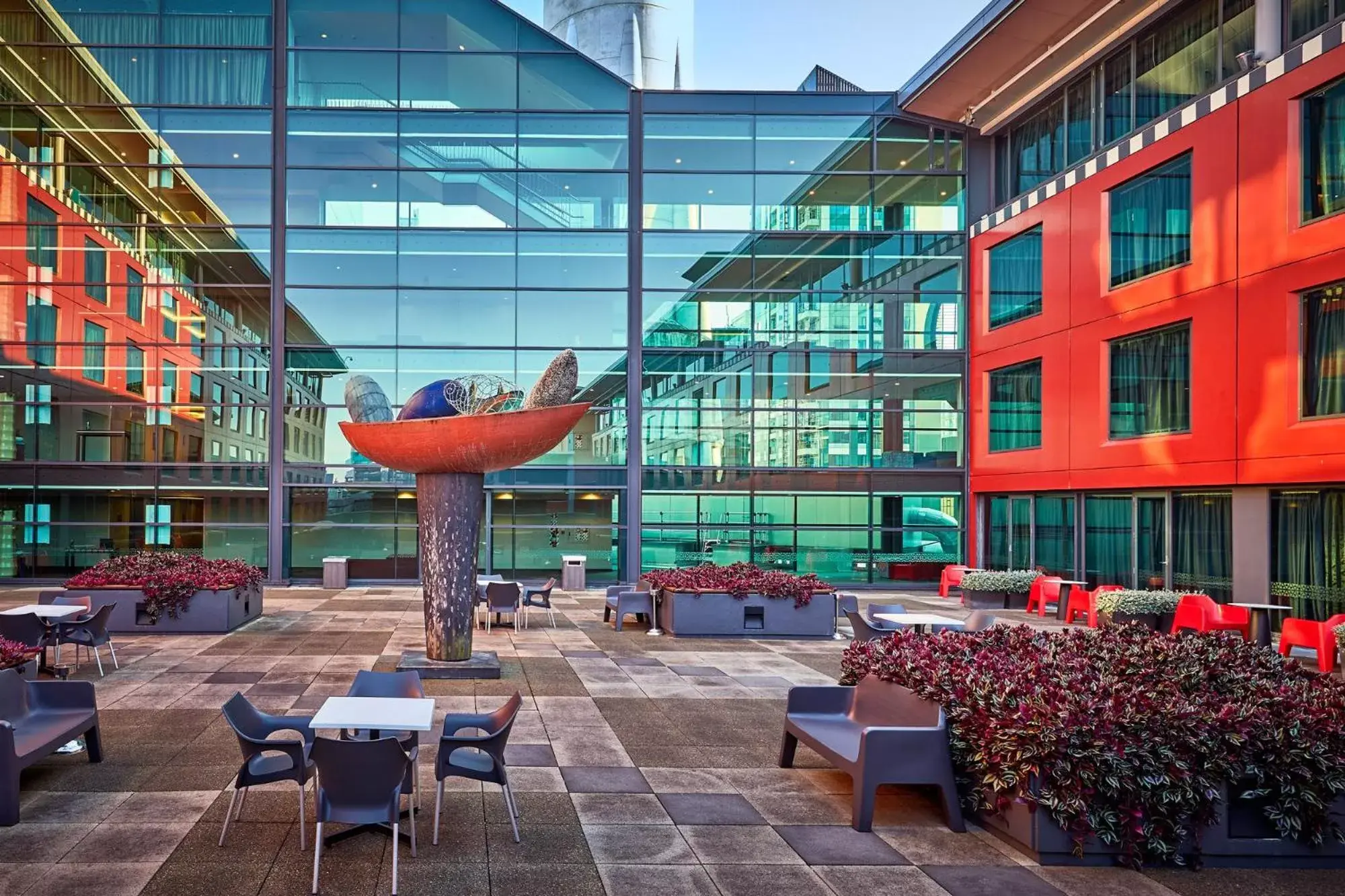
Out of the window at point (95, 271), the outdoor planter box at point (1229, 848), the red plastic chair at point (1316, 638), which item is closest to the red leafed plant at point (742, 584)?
the red plastic chair at point (1316, 638)

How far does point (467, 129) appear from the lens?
2695 centimetres

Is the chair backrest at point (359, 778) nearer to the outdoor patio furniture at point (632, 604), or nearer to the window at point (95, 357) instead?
the outdoor patio furniture at point (632, 604)

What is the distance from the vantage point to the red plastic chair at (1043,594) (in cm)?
2142

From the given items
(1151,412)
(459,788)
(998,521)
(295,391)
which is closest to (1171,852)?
(459,788)

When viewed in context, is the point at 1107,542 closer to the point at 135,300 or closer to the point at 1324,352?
the point at 1324,352

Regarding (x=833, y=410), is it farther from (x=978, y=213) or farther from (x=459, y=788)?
(x=459, y=788)

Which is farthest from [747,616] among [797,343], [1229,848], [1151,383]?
[797,343]

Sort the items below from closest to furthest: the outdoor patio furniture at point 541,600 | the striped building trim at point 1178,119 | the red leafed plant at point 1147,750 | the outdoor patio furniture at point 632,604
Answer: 1. the red leafed plant at point 1147,750
2. the striped building trim at point 1178,119
3. the outdoor patio furniture at point 632,604
4. the outdoor patio furniture at point 541,600

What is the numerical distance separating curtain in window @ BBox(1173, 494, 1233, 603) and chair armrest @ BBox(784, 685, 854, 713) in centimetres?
1219

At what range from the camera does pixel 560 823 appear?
7.23m

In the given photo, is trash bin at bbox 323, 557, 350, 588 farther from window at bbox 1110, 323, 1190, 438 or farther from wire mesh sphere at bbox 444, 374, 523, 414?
window at bbox 1110, 323, 1190, 438

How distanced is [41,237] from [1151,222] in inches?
1052

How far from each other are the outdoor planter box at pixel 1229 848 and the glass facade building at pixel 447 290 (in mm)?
20084

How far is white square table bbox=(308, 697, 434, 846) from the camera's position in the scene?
22.2 ft
